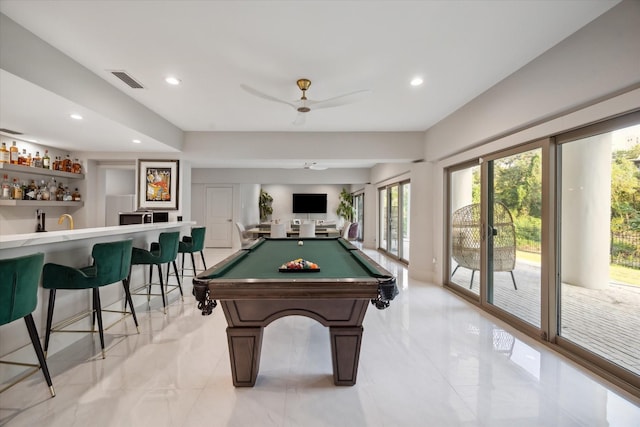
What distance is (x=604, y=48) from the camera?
2088mm

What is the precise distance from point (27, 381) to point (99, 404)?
29.0 inches

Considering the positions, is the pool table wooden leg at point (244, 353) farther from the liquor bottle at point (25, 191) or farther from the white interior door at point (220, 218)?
the white interior door at point (220, 218)

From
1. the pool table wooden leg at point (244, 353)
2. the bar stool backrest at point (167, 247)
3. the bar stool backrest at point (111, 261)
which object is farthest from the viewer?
the bar stool backrest at point (167, 247)

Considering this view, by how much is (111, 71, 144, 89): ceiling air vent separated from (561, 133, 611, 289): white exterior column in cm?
436

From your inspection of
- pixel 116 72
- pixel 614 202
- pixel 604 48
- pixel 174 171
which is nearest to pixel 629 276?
pixel 614 202

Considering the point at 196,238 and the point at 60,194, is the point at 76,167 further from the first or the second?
the point at 196,238

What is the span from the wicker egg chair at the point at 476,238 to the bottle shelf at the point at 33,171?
244 inches

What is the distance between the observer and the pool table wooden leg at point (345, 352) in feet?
6.75

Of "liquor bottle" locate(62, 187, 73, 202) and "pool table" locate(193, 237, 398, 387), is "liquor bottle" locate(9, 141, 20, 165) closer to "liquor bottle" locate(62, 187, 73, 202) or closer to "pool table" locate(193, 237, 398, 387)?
"liquor bottle" locate(62, 187, 73, 202)

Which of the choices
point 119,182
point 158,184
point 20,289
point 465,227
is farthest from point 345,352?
point 119,182

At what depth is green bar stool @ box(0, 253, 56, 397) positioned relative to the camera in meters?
1.70

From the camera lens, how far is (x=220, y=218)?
9.34m

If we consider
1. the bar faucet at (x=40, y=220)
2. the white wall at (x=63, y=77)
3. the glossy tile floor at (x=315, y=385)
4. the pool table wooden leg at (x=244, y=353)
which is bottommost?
the glossy tile floor at (x=315, y=385)

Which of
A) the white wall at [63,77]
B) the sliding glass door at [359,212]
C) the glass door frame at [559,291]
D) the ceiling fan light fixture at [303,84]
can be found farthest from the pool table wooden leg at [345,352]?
the sliding glass door at [359,212]
